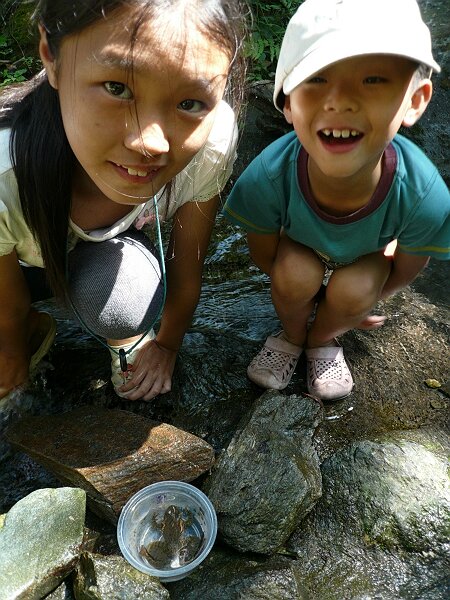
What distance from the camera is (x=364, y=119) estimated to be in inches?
66.0

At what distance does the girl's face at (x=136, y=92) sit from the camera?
148cm

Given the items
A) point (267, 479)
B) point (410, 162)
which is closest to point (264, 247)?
point (410, 162)


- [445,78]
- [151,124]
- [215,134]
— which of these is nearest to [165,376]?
[215,134]

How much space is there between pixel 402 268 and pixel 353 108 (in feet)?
2.55

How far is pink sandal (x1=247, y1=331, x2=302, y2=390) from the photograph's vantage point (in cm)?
239

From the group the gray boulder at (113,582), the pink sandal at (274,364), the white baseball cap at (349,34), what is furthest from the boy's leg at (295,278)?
the gray boulder at (113,582)

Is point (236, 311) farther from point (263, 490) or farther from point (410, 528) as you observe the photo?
point (410, 528)

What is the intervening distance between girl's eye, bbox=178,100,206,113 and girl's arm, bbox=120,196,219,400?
67cm

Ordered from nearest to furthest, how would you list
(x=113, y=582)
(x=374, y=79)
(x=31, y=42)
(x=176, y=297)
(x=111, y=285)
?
(x=374, y=79)
(x=113, y=582)
(x=111, y=285)
(x=176, y=297)
(x=31, y=42)

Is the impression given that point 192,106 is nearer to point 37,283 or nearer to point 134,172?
point 134,172

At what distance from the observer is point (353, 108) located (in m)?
1.65

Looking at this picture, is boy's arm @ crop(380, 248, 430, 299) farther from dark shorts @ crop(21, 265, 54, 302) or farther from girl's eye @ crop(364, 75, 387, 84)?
dark shorts @ crop(21, 265, 54, 302)

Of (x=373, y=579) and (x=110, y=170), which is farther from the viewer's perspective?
(x=373, y=579)

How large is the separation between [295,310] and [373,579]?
35.9 inches
